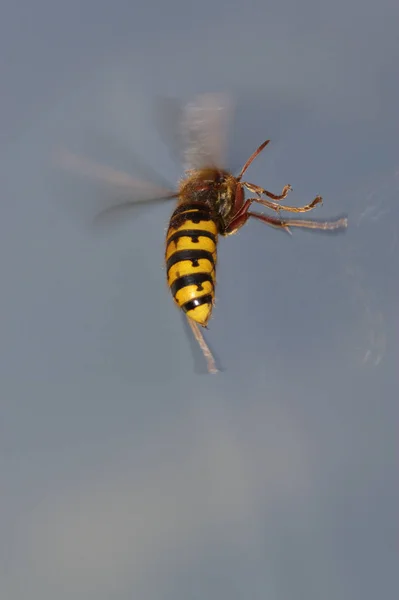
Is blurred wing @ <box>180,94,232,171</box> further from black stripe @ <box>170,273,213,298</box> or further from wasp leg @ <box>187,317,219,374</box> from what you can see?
wasp leg @ <box>187,317,219,374</box>

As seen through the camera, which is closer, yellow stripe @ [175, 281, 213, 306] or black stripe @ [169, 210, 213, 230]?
yellow stripe @ [175, 281, 213, 306]

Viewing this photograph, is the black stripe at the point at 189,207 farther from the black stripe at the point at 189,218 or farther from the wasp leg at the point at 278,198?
the wasp leg at the point at 278,198

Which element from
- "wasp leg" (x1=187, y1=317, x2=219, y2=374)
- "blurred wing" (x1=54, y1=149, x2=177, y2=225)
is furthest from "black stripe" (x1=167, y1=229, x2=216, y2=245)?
"wasp leg" (x1=187, y1=317, x2=219, y2=374)

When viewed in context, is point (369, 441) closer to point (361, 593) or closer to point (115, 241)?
point (361, 593)

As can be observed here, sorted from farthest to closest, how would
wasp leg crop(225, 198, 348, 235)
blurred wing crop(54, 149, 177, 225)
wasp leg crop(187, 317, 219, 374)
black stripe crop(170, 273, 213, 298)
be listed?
wasp leg crop(187, 317, 219, 374) < wasp leg crop(225, 198, 348, 235) < blurred wing crop(54, 149, 177, 225) < black stripe crop(170, 273, 213, 298)

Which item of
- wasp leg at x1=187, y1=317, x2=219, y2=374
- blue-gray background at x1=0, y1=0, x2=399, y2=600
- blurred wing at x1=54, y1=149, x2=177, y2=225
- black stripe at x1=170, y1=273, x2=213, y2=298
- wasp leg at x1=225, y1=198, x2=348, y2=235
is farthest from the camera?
wasp leg at x1=187, y1=317, x2=219, y2=374

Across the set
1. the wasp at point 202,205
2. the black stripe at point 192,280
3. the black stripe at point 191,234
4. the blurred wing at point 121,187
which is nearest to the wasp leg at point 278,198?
the wasp at point 202,205

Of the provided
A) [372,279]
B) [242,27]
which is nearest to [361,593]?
[372,279]
